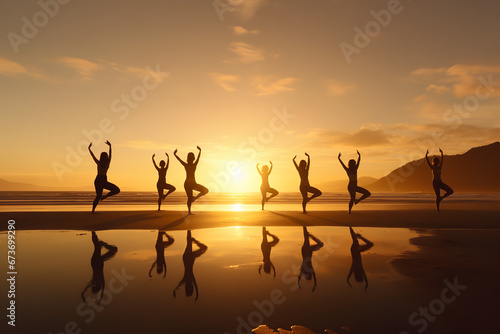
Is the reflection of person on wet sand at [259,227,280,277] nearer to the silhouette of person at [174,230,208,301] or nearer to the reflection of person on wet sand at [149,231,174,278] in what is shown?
the silhouette of person at [174,230,208,301]

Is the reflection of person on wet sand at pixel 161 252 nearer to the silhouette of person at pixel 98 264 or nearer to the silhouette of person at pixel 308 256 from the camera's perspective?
the silhouette of person at pixel 98 264

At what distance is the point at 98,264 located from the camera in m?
6.60

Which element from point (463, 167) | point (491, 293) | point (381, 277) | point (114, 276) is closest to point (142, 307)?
point (114, 276)

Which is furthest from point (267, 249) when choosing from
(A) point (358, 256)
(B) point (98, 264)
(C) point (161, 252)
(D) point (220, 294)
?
(B) point (98, 264)

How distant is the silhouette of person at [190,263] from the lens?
5.02 metres

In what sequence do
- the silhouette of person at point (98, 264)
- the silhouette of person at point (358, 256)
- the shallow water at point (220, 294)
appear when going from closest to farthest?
the shallow water at point (220, 294)
the silhouette of person at point (98, 264)
the silhouette of person at point (358, 256)

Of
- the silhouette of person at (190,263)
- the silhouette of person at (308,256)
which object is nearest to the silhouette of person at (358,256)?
the silhouette of person at (308,256)

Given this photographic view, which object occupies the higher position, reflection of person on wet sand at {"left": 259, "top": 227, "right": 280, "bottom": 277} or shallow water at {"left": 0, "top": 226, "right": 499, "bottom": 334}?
shallow water at {"left": 0, "top": 226, "right": 499, "bottom": 334}

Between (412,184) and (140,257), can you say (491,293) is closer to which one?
(140,257)

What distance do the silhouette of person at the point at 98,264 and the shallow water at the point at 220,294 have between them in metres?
0.09

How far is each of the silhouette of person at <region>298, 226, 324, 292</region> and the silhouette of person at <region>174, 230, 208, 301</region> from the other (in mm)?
1859

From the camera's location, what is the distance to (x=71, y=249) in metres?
8.30

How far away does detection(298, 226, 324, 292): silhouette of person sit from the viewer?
18.8 ft

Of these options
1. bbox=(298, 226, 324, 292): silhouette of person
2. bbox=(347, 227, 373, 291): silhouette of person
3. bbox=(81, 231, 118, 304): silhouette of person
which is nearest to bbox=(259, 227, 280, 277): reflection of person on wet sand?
bbox=(298, 226, 324, 292): silhouette of person
